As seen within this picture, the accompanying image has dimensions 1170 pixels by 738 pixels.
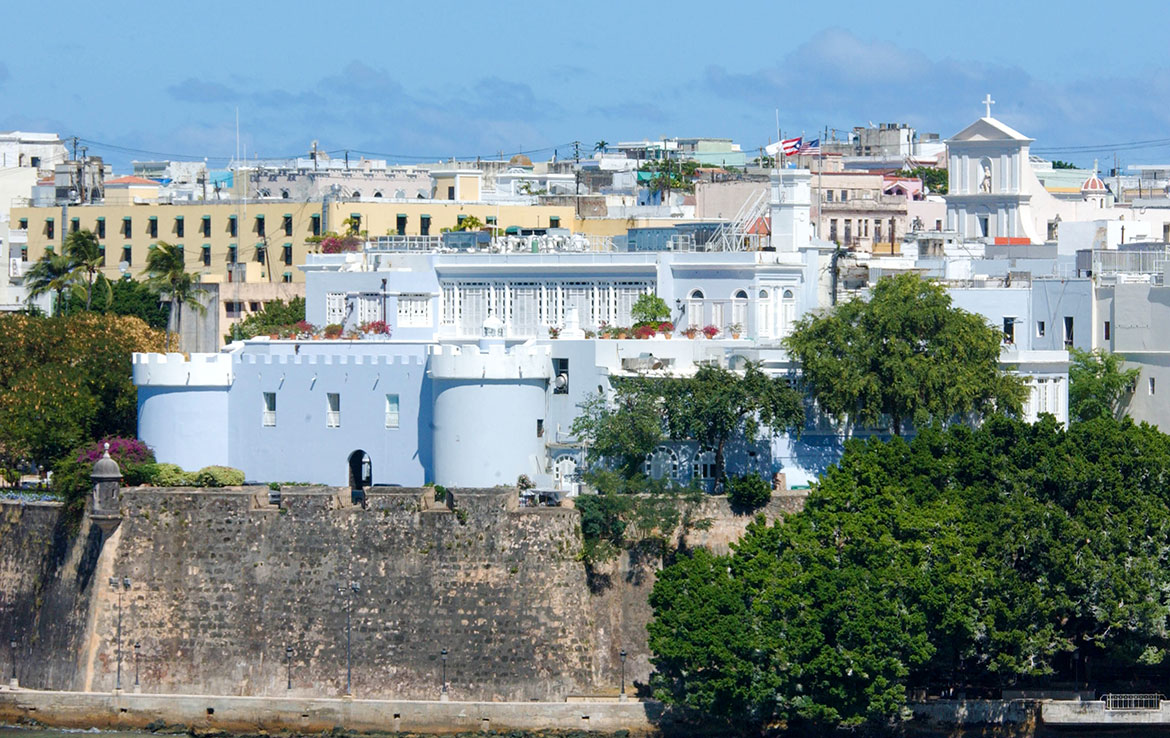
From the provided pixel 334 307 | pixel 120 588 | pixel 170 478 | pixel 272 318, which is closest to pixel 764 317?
pixel 334 307

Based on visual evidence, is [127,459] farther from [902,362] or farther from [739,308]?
[902,362]

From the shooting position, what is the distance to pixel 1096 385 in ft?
226

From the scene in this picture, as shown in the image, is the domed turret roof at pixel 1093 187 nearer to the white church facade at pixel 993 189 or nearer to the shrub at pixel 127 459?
the white church facade at pixel 993 189

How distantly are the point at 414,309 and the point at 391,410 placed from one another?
16.8ft

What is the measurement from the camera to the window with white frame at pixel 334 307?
2736 inches

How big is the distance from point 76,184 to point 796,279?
4064 cm

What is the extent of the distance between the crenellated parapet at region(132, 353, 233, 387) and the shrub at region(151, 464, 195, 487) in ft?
9.41

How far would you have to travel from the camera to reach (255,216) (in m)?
91.8

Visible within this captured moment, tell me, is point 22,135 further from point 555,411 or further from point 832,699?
point 832,699

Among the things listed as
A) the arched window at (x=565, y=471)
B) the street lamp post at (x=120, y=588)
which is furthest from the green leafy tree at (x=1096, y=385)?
the street lamp post at (x=120, y=588)

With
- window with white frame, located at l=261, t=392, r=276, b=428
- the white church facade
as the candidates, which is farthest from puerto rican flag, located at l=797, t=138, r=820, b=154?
window with white frame, located at l=261, t=392, r=276, b=428

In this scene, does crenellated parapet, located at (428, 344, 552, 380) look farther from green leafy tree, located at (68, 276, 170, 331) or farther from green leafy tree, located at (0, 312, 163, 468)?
green leafy tree, located at (68, 276, 170, 331)

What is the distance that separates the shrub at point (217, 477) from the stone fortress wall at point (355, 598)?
111cm

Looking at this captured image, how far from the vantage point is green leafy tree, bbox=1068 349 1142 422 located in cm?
6844
